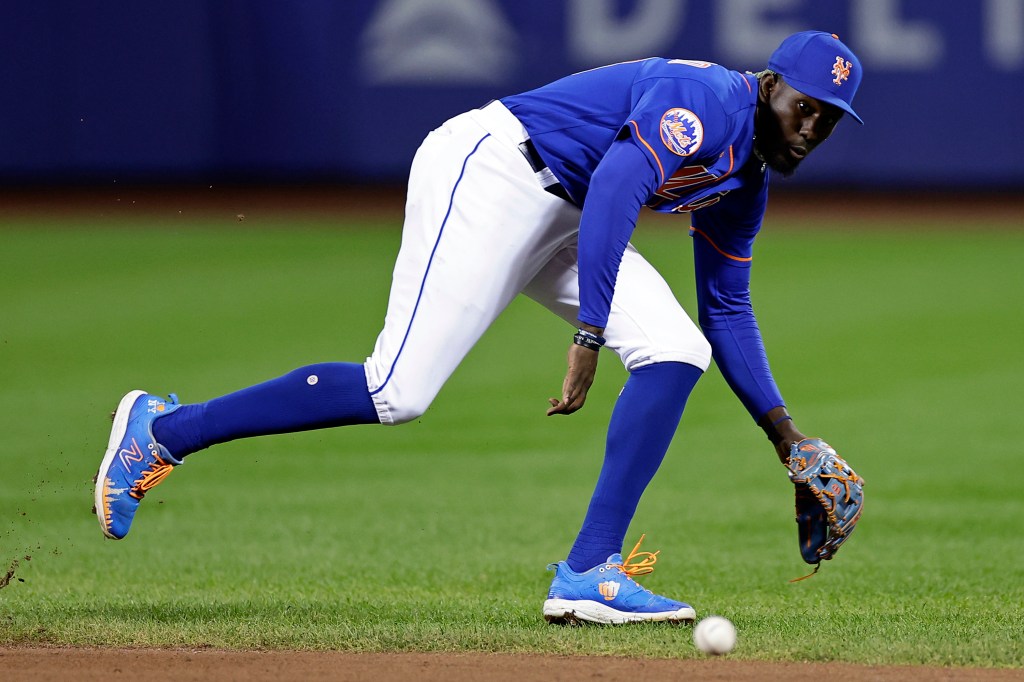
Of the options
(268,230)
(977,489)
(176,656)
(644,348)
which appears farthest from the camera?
(268,230)

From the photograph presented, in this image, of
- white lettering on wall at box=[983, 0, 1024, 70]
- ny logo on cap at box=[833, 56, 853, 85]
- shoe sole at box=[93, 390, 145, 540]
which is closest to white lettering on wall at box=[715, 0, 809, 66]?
white lettering on wall at box=[983, 0, 1024, 70]

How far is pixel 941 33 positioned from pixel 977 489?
10605mm

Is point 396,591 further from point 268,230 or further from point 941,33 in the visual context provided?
point 941,33

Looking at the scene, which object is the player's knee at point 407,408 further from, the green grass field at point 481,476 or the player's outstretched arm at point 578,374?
the green grass field at point 481,476

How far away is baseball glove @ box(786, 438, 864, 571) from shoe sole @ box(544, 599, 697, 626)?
536 mm

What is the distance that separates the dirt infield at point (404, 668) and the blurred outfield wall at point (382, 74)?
512 inches

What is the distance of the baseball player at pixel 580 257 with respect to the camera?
3961 mm

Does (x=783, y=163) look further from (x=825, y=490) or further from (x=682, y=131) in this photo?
(x=825, y=490)

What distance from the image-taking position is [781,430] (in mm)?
4609

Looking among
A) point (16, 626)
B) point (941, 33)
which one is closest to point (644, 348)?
point (16, 626)

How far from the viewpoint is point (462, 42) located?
16859 mm

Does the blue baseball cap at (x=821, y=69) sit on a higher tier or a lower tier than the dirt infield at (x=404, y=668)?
higher

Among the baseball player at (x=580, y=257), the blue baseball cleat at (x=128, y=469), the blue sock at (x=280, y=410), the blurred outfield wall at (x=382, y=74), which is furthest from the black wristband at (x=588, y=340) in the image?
the blurred outfield wall at (x=382, y=74)

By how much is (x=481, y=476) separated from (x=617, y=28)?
10128mm
